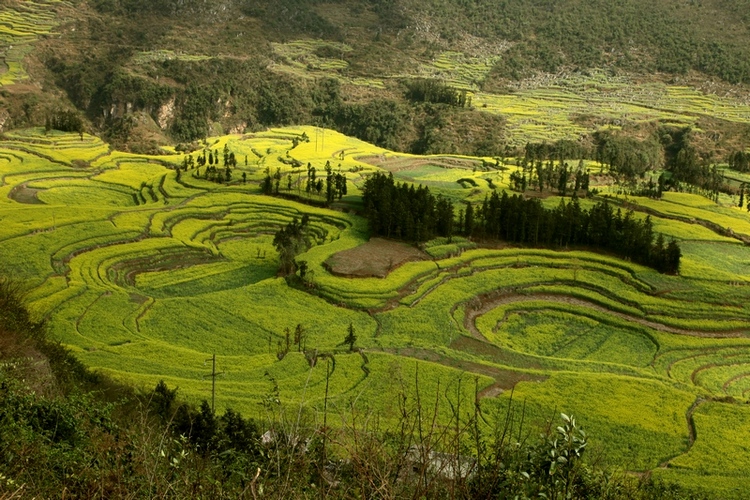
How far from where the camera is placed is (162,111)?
106 meters

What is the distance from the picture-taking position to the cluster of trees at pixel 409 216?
166 ft

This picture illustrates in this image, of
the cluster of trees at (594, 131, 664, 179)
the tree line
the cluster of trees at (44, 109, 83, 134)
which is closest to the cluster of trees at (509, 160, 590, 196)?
the cluster of trees at (594, 131, 664, 179)

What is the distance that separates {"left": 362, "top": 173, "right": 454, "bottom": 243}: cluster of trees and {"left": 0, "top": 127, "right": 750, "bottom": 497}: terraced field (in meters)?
1.68

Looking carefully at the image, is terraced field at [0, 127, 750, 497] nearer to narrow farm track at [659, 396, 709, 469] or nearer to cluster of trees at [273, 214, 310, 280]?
narrow farm track at [659, 396, 709, 469]

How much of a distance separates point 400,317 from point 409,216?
546 inches

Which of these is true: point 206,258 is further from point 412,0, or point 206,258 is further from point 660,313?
point 412,0

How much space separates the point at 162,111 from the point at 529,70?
86567mm

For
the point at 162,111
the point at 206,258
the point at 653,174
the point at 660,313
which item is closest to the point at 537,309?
the point at 660,313

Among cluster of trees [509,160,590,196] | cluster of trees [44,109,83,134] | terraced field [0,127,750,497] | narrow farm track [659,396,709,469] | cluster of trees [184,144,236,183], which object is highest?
cluster of trees [44,109,83,134]

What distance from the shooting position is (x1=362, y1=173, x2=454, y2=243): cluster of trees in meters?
50.7

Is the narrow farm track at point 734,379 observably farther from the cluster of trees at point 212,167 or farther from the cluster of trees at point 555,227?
the cluster of trees at point 212,167

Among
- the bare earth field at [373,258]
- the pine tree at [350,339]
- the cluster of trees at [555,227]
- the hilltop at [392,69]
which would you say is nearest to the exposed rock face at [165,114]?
the hilltop at [392,69]

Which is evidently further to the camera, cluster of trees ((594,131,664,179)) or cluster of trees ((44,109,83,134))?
cluster of trees ((594,131,664,179))

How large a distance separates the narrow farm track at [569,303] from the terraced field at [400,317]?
14 centimetres
